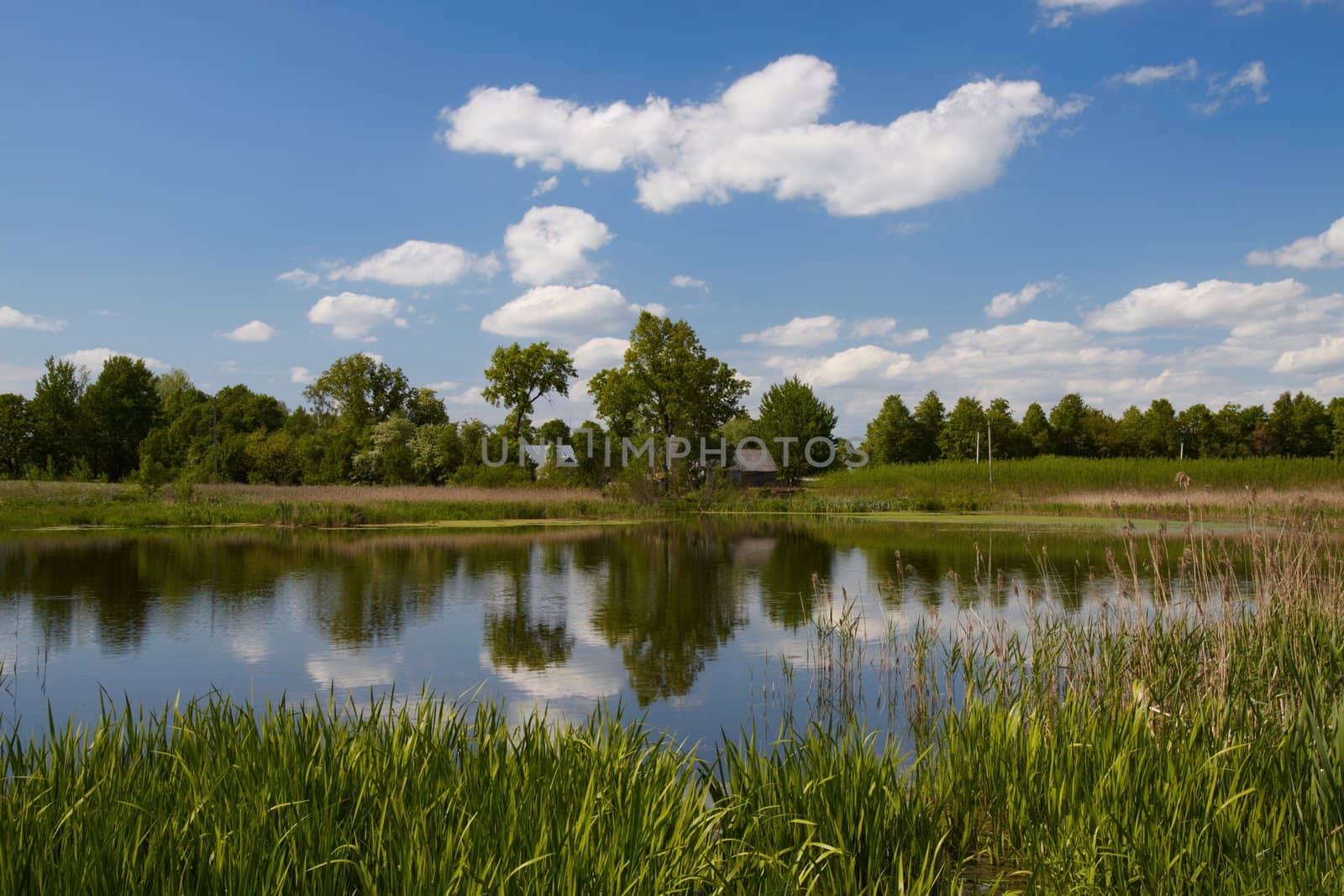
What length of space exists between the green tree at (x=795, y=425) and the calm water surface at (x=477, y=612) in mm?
33888

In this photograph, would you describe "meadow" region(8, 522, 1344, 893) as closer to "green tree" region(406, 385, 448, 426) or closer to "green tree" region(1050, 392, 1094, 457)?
"green tree" region(406, 385, 448, 426)

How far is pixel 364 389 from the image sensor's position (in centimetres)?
5866

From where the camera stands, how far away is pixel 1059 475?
124 feet

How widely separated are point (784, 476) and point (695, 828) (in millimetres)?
54175

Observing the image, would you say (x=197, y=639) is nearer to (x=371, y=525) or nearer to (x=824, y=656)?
(x=824, y=656)

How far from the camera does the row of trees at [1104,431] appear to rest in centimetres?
6425

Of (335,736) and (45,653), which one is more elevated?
(335,736)

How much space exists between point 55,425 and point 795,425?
4447 centimetres

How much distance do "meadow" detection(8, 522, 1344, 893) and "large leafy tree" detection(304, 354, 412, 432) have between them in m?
57.0

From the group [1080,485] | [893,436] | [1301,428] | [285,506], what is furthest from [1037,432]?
[285,506]

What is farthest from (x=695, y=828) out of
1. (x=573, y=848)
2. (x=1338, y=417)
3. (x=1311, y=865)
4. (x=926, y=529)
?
(x=1338, y=417)

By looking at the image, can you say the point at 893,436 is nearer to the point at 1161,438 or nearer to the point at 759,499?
the point at 1161,438

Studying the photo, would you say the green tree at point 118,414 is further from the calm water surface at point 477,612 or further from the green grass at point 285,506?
the calm water surface at point 477,612

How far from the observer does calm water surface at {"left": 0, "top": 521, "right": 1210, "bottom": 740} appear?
25.3 ft
